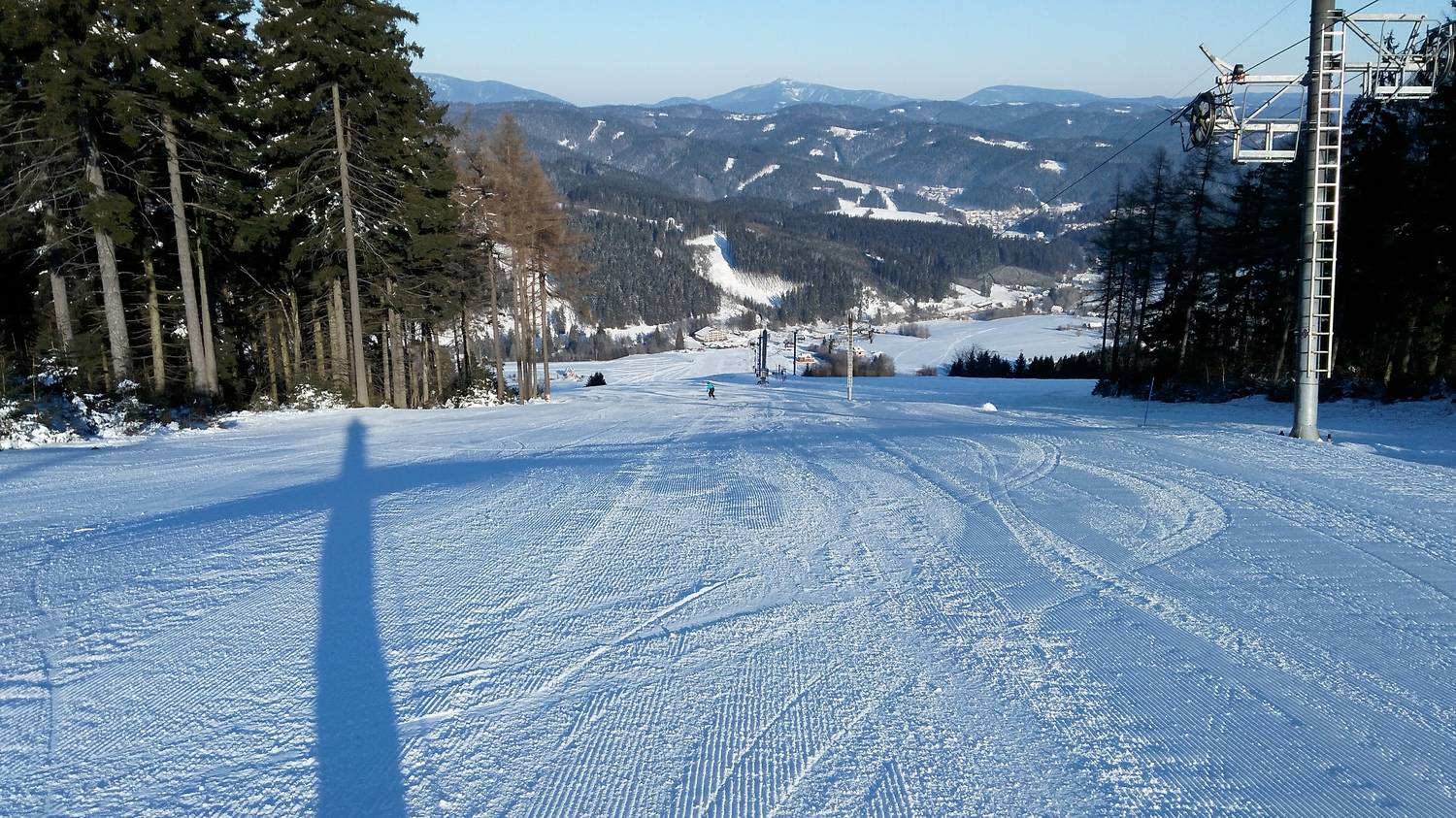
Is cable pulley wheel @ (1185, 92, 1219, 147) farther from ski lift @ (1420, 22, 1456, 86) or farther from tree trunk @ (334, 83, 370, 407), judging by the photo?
tree trunk @ (334, 83, 370, 407)

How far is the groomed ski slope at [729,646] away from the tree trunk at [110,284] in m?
8.73

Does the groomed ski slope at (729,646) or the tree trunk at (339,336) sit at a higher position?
the tree trunk at (339,336)

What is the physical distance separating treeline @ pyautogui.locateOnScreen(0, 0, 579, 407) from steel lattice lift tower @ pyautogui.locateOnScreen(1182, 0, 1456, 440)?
61.6 ft

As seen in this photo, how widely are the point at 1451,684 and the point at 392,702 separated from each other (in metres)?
5.00

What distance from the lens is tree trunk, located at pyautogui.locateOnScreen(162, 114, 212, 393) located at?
1650cm

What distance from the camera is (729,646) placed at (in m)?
4.13

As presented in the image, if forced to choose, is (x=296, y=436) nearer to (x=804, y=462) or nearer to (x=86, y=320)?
(x=804, y=462)

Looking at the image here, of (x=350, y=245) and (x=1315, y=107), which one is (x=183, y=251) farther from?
(x=1315, y=107)

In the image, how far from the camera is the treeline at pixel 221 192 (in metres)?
15.2

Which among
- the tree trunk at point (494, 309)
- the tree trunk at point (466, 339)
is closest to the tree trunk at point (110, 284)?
the tree trunk at point (494, 309)

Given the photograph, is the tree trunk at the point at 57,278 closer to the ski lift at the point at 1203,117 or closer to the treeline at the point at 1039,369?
the ski lift at the point at 1203,117

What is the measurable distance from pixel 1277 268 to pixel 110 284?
33131 millimetres

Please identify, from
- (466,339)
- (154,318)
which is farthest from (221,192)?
(466,339)

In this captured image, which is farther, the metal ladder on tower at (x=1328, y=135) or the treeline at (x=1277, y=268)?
the treeline at (x=1277, y=268)
